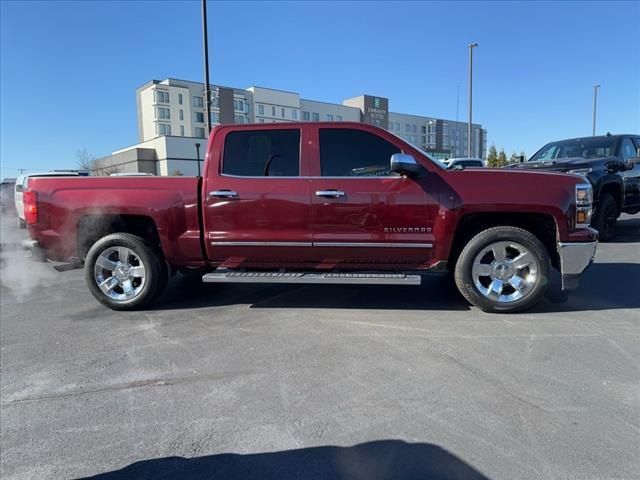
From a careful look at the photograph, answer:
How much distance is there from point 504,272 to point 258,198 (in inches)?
106

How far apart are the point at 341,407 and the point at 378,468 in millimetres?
631

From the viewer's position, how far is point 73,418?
2.99 m

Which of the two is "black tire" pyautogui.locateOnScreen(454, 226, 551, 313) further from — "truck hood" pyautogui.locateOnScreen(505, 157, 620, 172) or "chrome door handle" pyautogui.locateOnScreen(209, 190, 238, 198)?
"truck hood" pyautogui.locateOnScreen(505, 157, 620, 172)

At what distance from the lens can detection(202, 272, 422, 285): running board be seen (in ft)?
15.4

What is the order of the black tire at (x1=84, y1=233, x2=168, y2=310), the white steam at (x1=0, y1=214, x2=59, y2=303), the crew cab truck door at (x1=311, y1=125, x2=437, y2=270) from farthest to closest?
the white steam at (x1=0, y1=214, x2=59, y2=303) < the black tire at (x1=84, y1=233, x2=168, y2=310) < the crew cab truck door at (x1=311, y1=125, x2=437, y2=270)

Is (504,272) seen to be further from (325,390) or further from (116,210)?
(116,210)

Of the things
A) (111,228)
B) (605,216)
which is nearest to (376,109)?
(605,216)

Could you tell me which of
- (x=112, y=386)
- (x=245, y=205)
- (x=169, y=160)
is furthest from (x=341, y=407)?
(x=169, y=160)

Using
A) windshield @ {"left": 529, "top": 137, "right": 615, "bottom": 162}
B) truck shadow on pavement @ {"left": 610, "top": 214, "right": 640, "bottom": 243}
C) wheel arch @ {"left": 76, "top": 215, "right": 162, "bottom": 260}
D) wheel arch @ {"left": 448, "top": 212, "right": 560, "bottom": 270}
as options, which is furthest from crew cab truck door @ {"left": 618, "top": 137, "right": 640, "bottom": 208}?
wheel arch @ {"left": 76, "top": 215, "right": 162, "bottom": 260}

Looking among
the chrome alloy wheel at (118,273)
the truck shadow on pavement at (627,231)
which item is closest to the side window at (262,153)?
the chrome alloy wheel at (118,273)

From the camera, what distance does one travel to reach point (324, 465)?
2.42 m

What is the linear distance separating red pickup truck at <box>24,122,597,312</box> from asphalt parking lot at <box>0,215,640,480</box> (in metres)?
0.46

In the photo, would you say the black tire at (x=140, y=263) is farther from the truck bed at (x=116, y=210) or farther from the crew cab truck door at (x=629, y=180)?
the crew cab truck door at (x=629, y=180)

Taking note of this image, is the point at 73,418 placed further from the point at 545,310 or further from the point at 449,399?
the point at 545,310
